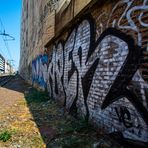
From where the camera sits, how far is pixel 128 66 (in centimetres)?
427

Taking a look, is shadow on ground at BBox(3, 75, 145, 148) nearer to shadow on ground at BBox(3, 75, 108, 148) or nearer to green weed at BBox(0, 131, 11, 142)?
shadow on ground at BBox(3, 75, 108, 148)

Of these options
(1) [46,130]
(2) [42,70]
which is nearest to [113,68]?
(1) [46,130]

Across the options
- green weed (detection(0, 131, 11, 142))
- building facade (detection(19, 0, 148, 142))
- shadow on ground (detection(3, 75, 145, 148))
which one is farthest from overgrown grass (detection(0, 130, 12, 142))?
building facade (detection(19, 0, 148, 142))

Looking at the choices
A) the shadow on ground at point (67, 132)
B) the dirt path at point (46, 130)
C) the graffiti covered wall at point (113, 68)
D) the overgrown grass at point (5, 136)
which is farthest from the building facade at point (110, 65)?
the overgrown grass at point (5, 136)

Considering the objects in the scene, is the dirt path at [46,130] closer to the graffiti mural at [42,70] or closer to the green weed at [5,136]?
the green weed at [5,136]

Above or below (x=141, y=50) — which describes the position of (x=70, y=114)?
below

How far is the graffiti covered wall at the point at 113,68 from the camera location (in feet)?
A: 12.9

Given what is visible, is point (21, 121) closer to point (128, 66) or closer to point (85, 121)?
point (85, 121)

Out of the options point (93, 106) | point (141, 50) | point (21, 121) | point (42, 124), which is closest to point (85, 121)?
point (93, 106)

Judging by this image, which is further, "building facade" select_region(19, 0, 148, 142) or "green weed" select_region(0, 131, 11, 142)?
"green weed" select_region(0, 131, 11, 142)

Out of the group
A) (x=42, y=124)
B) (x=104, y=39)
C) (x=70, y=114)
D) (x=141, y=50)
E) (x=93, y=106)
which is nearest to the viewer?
(x=141, y=50)

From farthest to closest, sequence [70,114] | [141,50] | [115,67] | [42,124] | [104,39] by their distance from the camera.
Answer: [70,114] < [42,124] < [104,39] < [115,67] < [141,50]

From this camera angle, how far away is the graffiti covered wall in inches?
155

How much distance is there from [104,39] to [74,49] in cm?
234
